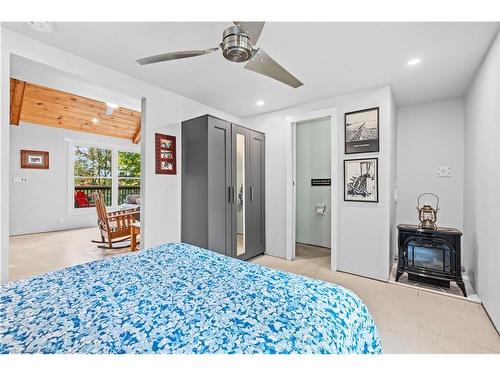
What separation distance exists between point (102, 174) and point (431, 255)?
7.47 m

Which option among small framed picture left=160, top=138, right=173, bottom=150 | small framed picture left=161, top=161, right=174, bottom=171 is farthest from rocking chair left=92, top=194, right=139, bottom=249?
small framed picture left=160, top=138, right=173, bottom=150

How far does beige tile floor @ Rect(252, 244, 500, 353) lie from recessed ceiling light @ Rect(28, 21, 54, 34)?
3.63m

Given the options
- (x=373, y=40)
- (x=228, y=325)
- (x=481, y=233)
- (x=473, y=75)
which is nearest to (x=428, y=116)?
(x=473, y=75)

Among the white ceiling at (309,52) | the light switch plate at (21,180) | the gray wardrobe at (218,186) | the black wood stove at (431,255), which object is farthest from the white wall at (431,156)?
the light switch plate at (21,180)

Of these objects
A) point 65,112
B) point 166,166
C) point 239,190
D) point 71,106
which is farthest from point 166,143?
point 65,112

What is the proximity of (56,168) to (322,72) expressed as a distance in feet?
21.1

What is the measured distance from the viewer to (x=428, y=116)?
363 centimetres

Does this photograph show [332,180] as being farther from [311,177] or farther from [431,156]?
[431,156]

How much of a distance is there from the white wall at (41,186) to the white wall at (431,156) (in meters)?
7.29

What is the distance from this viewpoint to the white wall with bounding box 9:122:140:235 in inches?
207

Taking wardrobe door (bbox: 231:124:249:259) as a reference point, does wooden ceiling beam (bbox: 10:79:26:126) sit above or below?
above

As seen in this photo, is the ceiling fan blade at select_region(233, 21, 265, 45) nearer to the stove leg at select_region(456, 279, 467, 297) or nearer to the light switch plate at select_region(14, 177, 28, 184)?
the stove leg at select_region(456, 279, 467, 297)

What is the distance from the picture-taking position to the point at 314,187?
488 cm

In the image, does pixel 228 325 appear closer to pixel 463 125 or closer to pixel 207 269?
pixel 207 269
